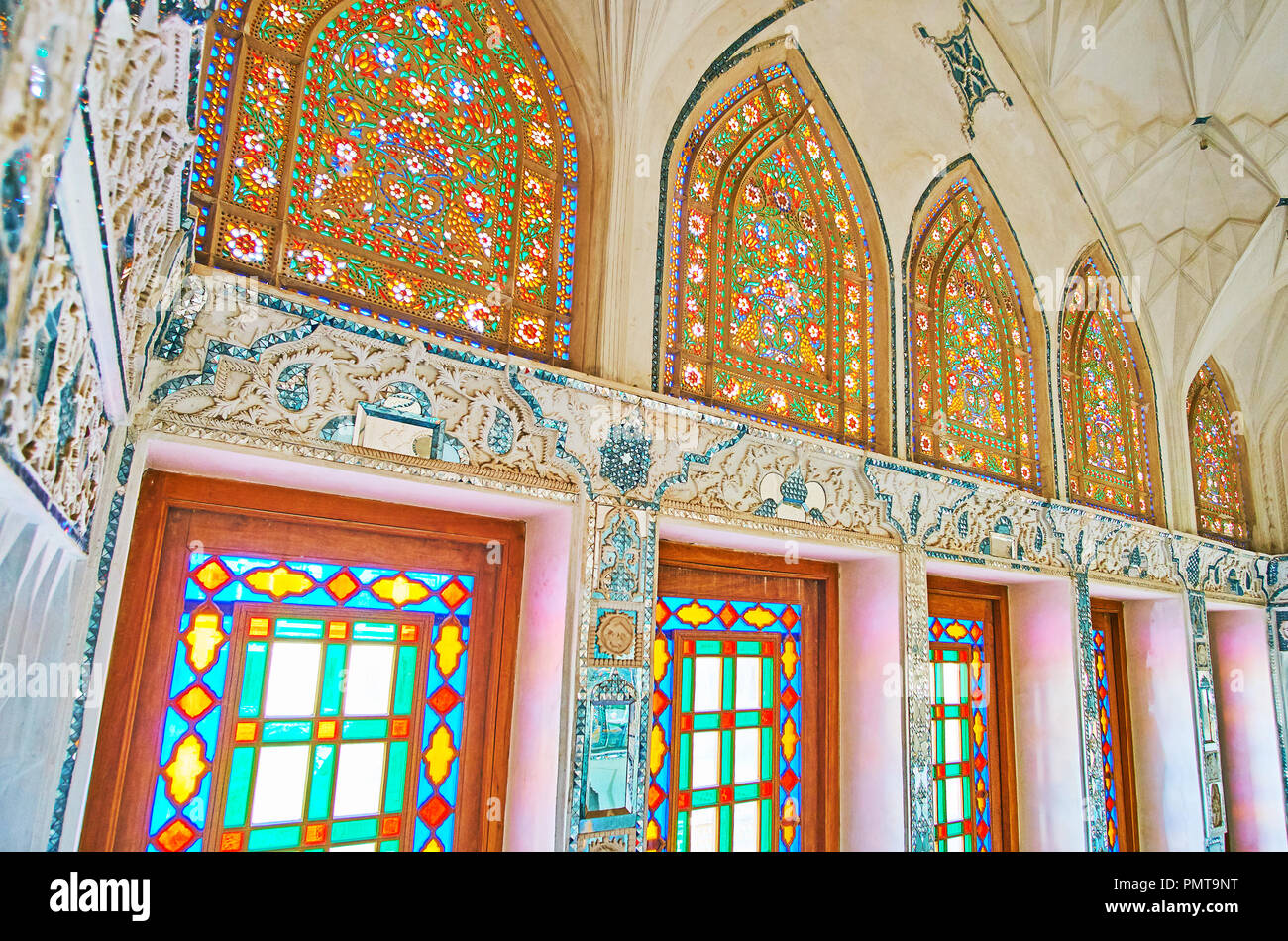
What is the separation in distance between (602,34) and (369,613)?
7.42ft

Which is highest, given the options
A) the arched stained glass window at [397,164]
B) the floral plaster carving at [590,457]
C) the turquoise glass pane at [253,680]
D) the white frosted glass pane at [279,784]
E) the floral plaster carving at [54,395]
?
the arched stained glass window at [397,164]

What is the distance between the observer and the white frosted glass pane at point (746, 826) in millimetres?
3137

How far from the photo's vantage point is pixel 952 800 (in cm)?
392

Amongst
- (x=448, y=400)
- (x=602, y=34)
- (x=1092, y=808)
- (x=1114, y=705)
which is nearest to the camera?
(x=448, y=400)

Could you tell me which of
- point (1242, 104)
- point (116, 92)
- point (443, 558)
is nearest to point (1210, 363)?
point (1242, 104)

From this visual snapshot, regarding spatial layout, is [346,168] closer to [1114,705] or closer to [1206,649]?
[1114,705]

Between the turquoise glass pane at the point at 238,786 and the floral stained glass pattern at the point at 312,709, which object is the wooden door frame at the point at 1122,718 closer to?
the floral stained glass pattern at the point at 312,709

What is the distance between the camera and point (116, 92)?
1.07 meters

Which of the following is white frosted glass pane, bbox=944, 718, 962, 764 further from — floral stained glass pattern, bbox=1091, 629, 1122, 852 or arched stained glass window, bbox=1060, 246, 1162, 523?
arched stained glass window, bbox=1060, 246, 1162, 523

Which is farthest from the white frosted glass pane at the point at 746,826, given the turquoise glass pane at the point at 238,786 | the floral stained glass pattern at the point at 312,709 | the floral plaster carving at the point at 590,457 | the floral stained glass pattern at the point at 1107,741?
the floral stained glass pattern at the point at 1107,741

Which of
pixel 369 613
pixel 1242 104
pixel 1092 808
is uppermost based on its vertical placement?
pixel 1242 104

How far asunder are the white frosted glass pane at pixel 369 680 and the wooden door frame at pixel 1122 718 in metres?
4.32

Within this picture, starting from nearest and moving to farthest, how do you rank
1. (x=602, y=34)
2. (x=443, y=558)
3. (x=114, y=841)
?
(x=114, y=841) < (x=443, y=558) < (x=602, y=34)

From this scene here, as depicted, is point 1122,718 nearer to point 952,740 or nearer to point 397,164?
point 952,740
